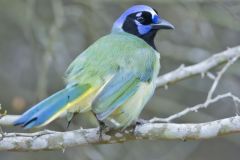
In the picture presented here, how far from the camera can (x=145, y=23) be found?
4996 mm

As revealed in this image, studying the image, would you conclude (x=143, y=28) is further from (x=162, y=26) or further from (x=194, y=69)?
(x=194, y=69)

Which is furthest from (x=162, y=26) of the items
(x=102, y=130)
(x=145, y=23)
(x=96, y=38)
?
(x=96, y=38)

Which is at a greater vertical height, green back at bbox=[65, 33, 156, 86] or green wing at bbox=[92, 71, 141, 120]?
green back at bbox=[65, 33, 156, 86]

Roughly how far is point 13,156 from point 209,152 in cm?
262

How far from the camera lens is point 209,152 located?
28.0 feet

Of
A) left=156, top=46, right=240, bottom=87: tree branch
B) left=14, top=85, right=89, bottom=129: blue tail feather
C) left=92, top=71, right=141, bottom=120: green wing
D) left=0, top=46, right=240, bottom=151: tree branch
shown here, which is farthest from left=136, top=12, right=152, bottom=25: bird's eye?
left=0, top=46, right=240, bottom=151: tree branch

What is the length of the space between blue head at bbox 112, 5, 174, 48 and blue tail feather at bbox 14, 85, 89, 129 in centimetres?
94

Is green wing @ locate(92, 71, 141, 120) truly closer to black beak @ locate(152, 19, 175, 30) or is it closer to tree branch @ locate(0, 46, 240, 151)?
tree branch @ locate(0, 46, 240, 151)

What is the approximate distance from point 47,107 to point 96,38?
2867 millimetres

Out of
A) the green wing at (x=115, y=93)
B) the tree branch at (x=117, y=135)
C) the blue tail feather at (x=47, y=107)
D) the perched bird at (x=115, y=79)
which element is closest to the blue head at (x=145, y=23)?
the perched bird at (x=115, y=79)

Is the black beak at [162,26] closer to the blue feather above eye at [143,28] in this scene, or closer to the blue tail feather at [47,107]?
the blue feather above eye at [143,28]

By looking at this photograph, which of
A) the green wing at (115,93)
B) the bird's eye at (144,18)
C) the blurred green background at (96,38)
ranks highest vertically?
the bird's eye at (144,18)

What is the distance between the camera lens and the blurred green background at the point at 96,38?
660 cm

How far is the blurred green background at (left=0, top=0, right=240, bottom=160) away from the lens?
21.6 ft
